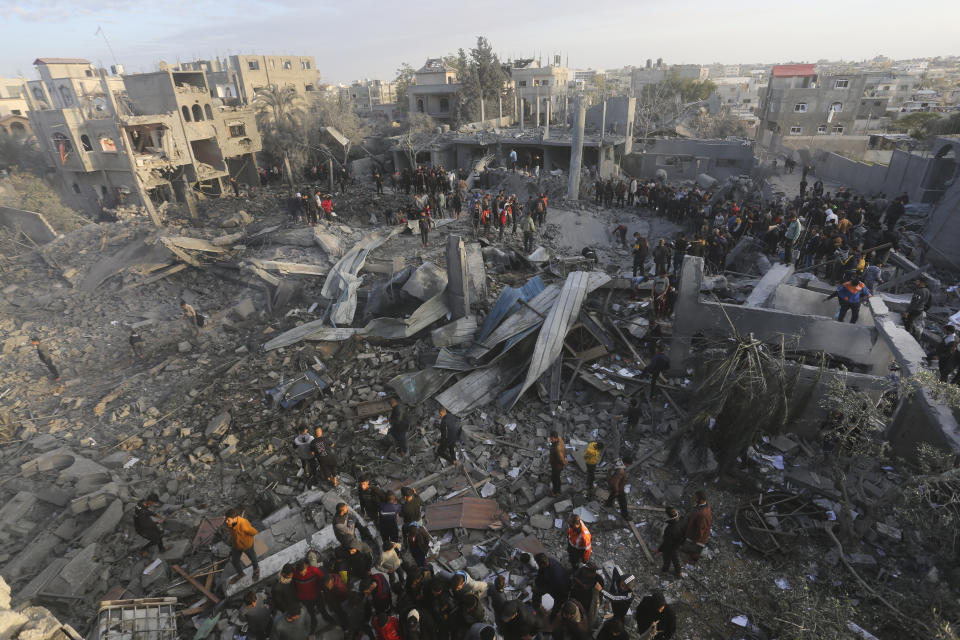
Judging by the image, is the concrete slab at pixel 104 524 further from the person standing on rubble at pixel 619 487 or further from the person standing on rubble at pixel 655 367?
the person standing on rubble at pixel 655 367

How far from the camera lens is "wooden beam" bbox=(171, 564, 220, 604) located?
548 cm

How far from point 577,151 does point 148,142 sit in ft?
70.4

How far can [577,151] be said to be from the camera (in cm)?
2053

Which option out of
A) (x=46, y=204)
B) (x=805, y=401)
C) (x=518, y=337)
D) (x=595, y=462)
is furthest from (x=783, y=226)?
(x=46, y=204)

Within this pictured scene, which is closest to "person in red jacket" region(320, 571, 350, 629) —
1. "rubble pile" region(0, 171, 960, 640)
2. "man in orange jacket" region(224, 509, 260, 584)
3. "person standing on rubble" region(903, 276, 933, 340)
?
"man in orange jacket" region(224, 509, 260, 584)

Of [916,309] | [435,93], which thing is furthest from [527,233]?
[435,93]

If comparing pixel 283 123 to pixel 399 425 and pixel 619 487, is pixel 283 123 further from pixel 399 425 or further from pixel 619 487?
pixel 619 487

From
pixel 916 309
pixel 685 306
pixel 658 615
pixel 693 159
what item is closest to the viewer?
pixel 658 615

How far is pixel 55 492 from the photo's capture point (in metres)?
6.97

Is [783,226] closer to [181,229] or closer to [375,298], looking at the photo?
[375,298]

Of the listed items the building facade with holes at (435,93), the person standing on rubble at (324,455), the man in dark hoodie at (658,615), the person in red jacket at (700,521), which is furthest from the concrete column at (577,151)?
the building facade with holes at (435,93)

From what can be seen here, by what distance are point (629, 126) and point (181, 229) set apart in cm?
2467

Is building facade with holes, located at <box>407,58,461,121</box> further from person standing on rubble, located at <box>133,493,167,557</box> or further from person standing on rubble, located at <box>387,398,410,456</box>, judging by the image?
person standing on rubble, located at <box>133,493,167,557</box>

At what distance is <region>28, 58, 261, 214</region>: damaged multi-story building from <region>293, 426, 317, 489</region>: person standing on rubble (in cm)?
2101
